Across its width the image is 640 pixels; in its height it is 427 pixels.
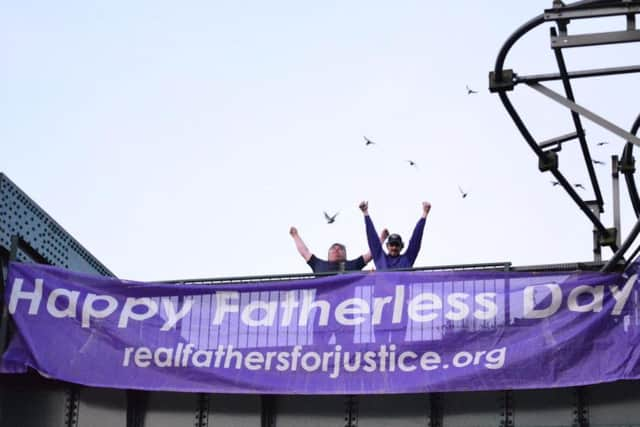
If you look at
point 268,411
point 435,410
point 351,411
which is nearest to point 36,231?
point 268,411

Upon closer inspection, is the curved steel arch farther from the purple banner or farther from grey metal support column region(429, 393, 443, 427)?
grey metal support column region(429, 393, 443, 427)

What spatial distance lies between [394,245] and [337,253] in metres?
1.14

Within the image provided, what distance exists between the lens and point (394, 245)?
2145 centimetres

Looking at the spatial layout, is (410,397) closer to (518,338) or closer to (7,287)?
(518,338)

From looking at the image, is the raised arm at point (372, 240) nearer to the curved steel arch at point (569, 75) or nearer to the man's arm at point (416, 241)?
the man's arm at point (416, 241)

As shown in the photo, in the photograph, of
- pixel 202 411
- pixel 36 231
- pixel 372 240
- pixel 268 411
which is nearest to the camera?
pixel 268 411

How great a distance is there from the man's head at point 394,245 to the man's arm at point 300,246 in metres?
1.74

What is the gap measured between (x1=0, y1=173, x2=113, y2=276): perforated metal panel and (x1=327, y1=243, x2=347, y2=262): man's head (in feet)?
14.9

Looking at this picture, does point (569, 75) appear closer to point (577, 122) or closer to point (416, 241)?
point (577, 122)

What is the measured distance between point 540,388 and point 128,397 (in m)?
5.87

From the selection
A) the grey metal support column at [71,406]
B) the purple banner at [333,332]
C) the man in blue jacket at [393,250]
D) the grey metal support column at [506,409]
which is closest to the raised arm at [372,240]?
the man in blue jacket at [393,250]

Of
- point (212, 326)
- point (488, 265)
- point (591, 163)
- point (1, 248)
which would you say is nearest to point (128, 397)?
point (212, 326)

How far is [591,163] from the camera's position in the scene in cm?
2117

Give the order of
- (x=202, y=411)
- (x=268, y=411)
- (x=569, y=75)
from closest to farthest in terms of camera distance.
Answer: (x=569, y=75) → (x=268, y=411) → (x=202, y=411)
